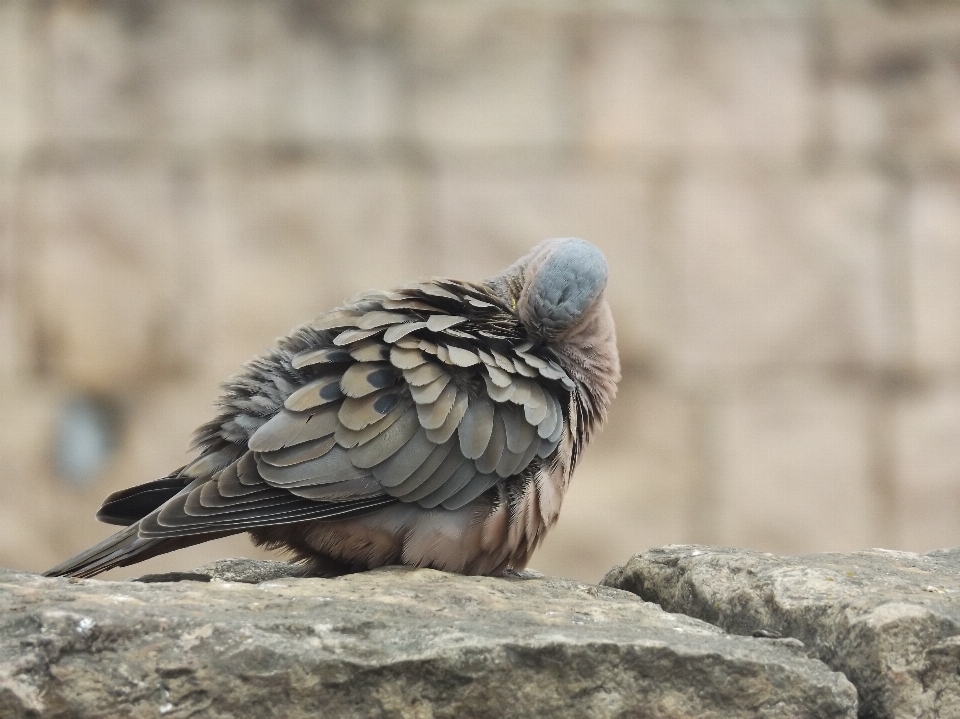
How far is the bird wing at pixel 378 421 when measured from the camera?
279 centimetres

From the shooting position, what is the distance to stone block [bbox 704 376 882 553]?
20.1 feet

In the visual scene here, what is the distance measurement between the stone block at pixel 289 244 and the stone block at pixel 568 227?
0.67 ft

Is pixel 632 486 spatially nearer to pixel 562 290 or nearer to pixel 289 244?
pixel 289 244

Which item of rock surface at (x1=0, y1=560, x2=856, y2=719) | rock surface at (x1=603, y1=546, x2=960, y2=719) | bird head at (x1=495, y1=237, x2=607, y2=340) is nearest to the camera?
rock surface at (x1=0, y1=560, x2=856, y2=719)

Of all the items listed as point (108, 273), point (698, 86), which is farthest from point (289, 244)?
point (698, 86)

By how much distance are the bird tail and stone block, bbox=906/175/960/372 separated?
4.27 meters

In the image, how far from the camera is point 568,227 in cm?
611

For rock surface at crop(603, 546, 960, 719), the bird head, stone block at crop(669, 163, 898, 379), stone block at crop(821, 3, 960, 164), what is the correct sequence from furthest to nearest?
stone block at crop(821, 3, 960, 164)
stone block at crop(669, 163, 898, 379)
the bird head
rock surface at crop(603, 546, 960, 719)

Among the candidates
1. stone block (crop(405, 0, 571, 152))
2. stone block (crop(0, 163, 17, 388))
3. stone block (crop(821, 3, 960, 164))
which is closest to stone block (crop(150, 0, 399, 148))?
stone block (crop(405, 0, 571, 152))

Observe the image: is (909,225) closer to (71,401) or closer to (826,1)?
(826,1)

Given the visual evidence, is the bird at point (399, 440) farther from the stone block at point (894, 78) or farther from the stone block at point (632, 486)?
the stone block at point (894, 78)

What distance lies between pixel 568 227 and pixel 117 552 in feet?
11.8

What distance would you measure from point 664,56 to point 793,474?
1.99 meters

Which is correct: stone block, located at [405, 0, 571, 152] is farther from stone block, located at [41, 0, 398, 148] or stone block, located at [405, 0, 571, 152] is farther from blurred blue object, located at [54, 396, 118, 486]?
blurred blue object, located at [54, 396, 118, 486]
